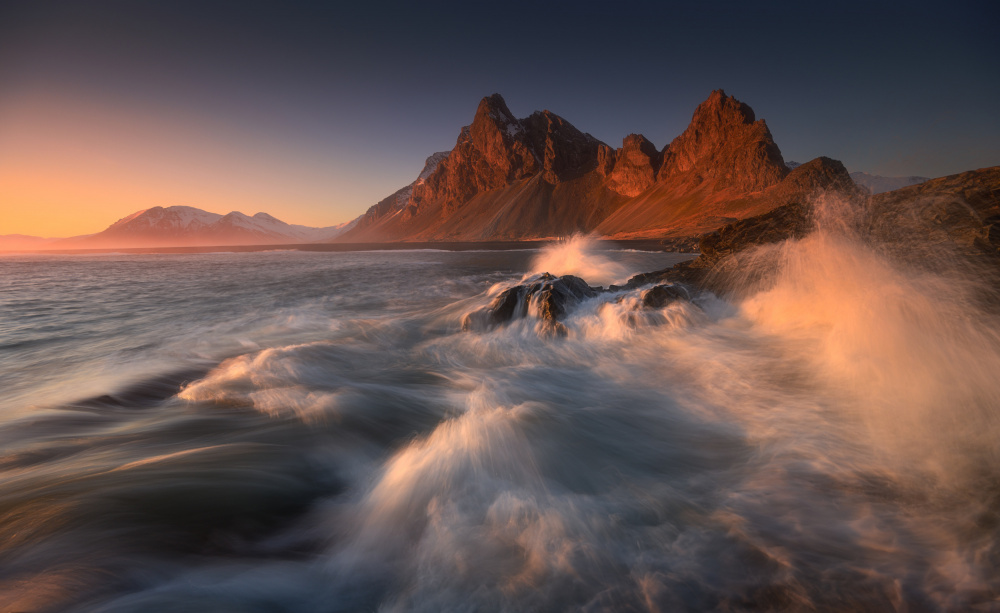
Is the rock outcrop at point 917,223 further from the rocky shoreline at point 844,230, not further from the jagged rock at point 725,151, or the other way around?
the jagged rock at point 725,151

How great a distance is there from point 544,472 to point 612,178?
165 metres

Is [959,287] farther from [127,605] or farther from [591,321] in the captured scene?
[127,605]

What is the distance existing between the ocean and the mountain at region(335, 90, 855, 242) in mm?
80171

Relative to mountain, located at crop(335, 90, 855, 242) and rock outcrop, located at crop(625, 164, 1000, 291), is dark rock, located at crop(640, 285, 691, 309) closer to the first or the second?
rock outcrop, located at crop(625, 164, 1000, 291)

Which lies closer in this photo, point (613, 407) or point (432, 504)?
point (432, 504)

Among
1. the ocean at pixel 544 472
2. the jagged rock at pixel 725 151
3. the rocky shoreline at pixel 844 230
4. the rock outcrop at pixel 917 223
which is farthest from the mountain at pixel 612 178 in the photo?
the ocean at pixel 544 472

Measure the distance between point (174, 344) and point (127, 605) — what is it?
936 cm

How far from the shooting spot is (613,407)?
545cm

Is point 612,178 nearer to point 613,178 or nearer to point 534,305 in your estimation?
point 613,178

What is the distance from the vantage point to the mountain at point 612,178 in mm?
96250

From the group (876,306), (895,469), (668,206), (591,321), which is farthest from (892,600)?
(668,206)

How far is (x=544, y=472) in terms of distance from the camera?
3.60m

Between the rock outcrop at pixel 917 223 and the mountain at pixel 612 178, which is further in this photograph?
the mountain at pixel 612 178

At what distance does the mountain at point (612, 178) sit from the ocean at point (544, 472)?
8017cm
